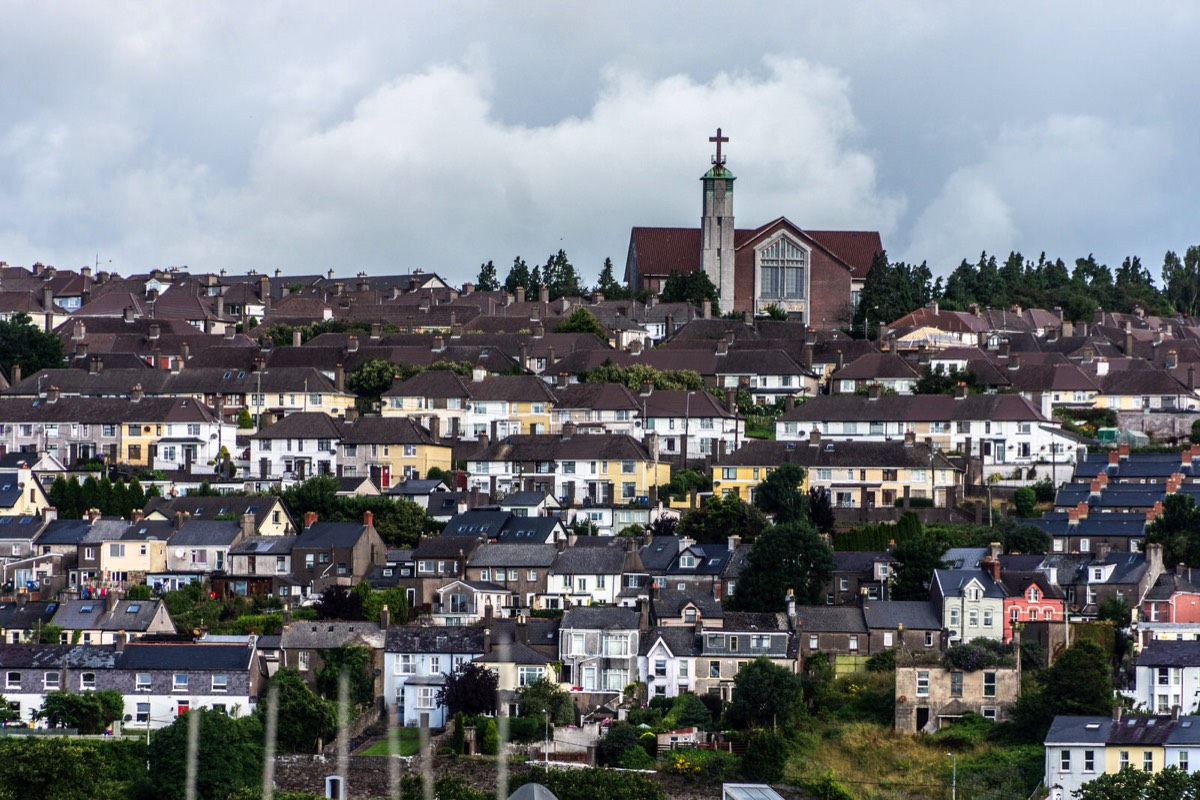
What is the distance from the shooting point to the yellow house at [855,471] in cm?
8256

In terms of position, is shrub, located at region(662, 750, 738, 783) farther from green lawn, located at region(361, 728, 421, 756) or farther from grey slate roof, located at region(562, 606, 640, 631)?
green lawn, located at region(361, 728, 421, 756)

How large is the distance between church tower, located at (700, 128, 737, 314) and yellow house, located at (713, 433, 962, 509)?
35409 mm

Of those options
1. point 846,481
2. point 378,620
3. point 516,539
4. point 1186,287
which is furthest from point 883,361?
point 1186,287

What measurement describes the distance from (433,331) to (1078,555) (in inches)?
1711

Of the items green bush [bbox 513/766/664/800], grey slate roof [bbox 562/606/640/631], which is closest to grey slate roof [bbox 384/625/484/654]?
grey slate roof [bbox 562/606/640/631]

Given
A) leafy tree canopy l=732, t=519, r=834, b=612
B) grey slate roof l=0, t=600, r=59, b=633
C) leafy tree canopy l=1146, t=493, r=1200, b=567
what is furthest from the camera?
leafy tree canopy l=1146, t=493, r=1200, b=567

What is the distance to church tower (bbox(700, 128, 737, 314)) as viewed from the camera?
119750 mm

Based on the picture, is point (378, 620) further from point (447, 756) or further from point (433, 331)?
point (433, 331)

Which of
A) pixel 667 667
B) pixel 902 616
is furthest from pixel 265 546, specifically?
pixel 902 616

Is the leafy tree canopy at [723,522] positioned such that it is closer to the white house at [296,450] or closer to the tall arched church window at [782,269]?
the white house at [296,450]

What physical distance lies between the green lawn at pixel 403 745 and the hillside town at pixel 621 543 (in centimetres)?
74

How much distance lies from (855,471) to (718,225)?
39158 millimetres

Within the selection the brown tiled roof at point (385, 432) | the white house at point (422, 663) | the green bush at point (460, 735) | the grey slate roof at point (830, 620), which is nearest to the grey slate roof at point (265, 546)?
the white house at point (422, 663)

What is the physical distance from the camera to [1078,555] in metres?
72.5
